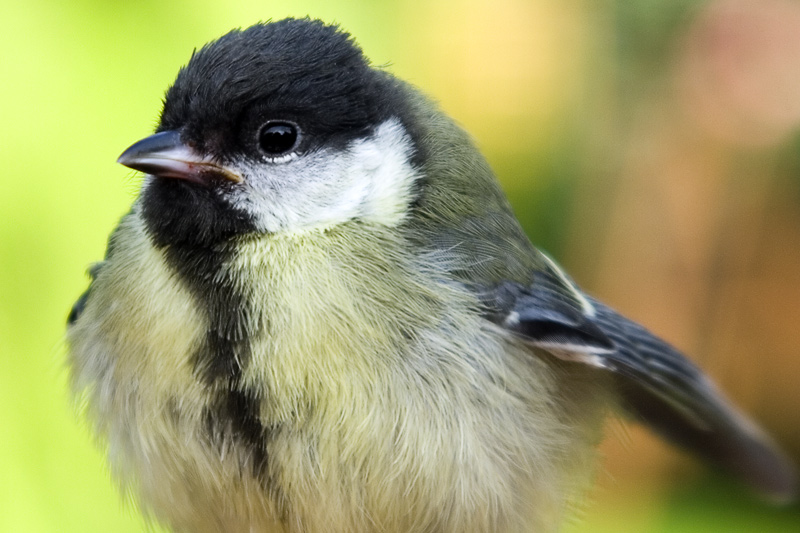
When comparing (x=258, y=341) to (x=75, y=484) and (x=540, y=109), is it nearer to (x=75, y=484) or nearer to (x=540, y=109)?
(x=75, y=484)

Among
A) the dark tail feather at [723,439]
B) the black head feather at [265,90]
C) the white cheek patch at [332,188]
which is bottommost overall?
the dark tail feather at [723,439]

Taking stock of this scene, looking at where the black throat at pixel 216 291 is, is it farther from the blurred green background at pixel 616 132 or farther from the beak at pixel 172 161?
the blurred green background at pixel 616 132

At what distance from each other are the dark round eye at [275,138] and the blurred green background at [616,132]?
765mm

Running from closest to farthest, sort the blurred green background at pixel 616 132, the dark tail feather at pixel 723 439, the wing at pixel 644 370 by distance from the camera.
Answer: the wing at pixel 644 370, the dark tail feather at pixel 723 439, the blurred green background at pixel 616 132

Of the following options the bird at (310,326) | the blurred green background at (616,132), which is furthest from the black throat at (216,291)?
the blurred green background at (616,132)

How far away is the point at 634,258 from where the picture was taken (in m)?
1.82

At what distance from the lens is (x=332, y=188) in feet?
2.85

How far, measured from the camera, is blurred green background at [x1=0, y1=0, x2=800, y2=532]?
5.14 ft

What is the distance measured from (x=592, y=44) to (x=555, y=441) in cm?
112

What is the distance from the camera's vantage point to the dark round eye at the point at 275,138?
0.85 m

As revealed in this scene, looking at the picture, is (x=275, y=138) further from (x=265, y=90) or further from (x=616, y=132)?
(x=616, y=132)

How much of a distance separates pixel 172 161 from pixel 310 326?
8.2 inches

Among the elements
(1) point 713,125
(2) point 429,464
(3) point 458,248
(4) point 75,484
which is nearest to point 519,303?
(3) point 458,248

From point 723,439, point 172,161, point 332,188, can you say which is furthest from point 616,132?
point 172,161
